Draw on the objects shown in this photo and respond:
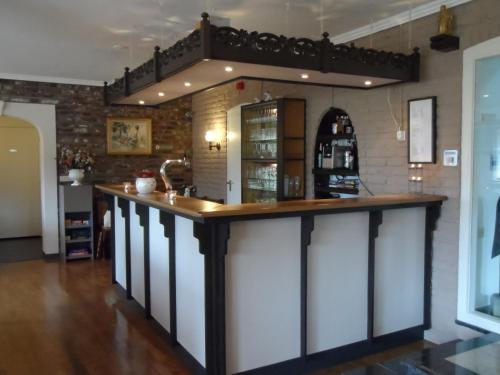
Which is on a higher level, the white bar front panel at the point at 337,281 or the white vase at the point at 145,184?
the white vase at the point at 145,184

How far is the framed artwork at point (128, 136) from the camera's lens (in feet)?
23.9

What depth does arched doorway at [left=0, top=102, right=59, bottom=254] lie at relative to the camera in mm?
6699

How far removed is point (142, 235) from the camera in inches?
167

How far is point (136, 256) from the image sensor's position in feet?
14.5

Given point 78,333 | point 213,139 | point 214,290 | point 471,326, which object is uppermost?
point 213,139

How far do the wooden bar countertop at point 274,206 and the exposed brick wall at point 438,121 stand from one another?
230 millimetres

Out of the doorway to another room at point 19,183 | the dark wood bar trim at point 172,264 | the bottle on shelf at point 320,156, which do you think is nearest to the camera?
the dark wood bar trim at point 172,264

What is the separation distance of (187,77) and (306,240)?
1595 mm

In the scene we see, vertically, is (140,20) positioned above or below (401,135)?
above

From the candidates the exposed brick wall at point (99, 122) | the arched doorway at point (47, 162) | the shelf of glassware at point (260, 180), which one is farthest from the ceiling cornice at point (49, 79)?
the shelf of glassware at point (260, 180)

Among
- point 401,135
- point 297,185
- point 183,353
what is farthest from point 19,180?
point 401,135

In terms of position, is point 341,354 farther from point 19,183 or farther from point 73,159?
point 19,183

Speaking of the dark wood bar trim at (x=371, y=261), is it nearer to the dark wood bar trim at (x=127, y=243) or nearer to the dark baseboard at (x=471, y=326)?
the dark baseboard at (x=471, y=326)

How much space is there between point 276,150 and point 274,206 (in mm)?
2348
